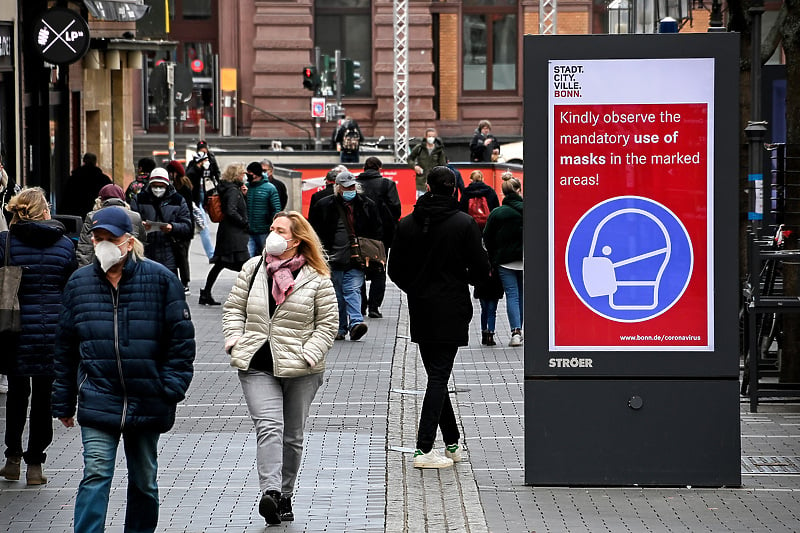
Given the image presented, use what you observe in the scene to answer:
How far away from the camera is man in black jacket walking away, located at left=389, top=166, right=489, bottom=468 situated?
9.80m

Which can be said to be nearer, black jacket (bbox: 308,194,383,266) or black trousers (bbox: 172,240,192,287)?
black jacket (bbox: 308,194,383,266)

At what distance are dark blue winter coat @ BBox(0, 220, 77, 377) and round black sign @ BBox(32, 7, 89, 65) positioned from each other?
1022cm

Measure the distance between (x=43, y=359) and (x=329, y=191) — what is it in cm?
845

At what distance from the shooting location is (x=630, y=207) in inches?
359

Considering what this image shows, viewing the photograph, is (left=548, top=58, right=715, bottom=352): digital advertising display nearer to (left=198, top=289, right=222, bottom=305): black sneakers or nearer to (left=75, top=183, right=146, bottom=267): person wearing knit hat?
(left=75, top=183, right=146, bottom=267): person wearing knit hat

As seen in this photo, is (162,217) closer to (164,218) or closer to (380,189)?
(164,218)

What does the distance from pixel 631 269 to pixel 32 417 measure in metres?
3.67

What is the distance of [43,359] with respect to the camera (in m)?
9.35

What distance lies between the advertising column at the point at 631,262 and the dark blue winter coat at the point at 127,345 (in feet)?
8.63

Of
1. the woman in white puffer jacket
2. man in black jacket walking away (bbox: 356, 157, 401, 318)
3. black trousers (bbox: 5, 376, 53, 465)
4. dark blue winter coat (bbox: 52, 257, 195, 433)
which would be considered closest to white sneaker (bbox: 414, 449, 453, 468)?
the woman in white puffer jacket

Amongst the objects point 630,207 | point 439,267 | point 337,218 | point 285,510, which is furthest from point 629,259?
point 337,218

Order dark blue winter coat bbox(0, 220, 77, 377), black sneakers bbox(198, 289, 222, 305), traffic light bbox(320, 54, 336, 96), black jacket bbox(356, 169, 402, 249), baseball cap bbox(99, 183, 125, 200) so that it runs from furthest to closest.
→ traffic light bbox(320, 54, 336, 96) < black sneakers bbox(198, 289, 222, 305) < black jacket bbox(356, 169, 402, 249) < baseball cap bbox(99, 183, 125, 200) < dark blue winter coat bbox(0, 220, 77, 377)

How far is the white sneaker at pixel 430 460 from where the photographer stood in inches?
387

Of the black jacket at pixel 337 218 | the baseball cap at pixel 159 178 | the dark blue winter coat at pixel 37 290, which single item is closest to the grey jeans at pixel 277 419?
the dark blue winter coat at pixel 37 290
